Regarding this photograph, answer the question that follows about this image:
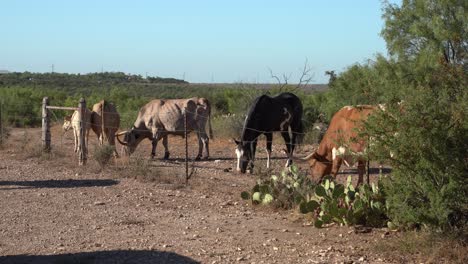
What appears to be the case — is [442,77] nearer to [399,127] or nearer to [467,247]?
[399,127]

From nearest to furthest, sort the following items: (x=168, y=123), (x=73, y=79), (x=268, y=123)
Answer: (x=268, y=123) → (x=168, y=123) → (x=73, y=79)

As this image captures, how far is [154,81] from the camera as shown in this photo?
10688 centimetres

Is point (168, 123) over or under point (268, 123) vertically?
under

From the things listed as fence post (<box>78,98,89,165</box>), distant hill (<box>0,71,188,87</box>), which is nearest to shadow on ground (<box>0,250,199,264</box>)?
fence post (<box>78,98,89,165</box>)

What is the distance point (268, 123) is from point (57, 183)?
503 cm

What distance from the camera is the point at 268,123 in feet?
57.6

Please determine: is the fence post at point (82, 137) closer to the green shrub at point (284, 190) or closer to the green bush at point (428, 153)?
the green shrub at point (284, 190)

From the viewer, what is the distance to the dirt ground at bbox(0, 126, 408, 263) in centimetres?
918

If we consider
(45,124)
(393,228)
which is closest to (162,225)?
(393,228)

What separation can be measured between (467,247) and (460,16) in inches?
518

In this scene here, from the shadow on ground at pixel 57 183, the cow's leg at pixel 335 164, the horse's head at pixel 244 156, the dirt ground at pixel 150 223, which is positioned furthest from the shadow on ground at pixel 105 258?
the horse's head at pixel 244 156

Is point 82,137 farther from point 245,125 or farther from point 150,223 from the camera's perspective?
point 150,223

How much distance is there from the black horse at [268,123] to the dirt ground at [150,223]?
1.68 feet

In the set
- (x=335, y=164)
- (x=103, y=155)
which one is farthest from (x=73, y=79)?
(x=335, y=164)
